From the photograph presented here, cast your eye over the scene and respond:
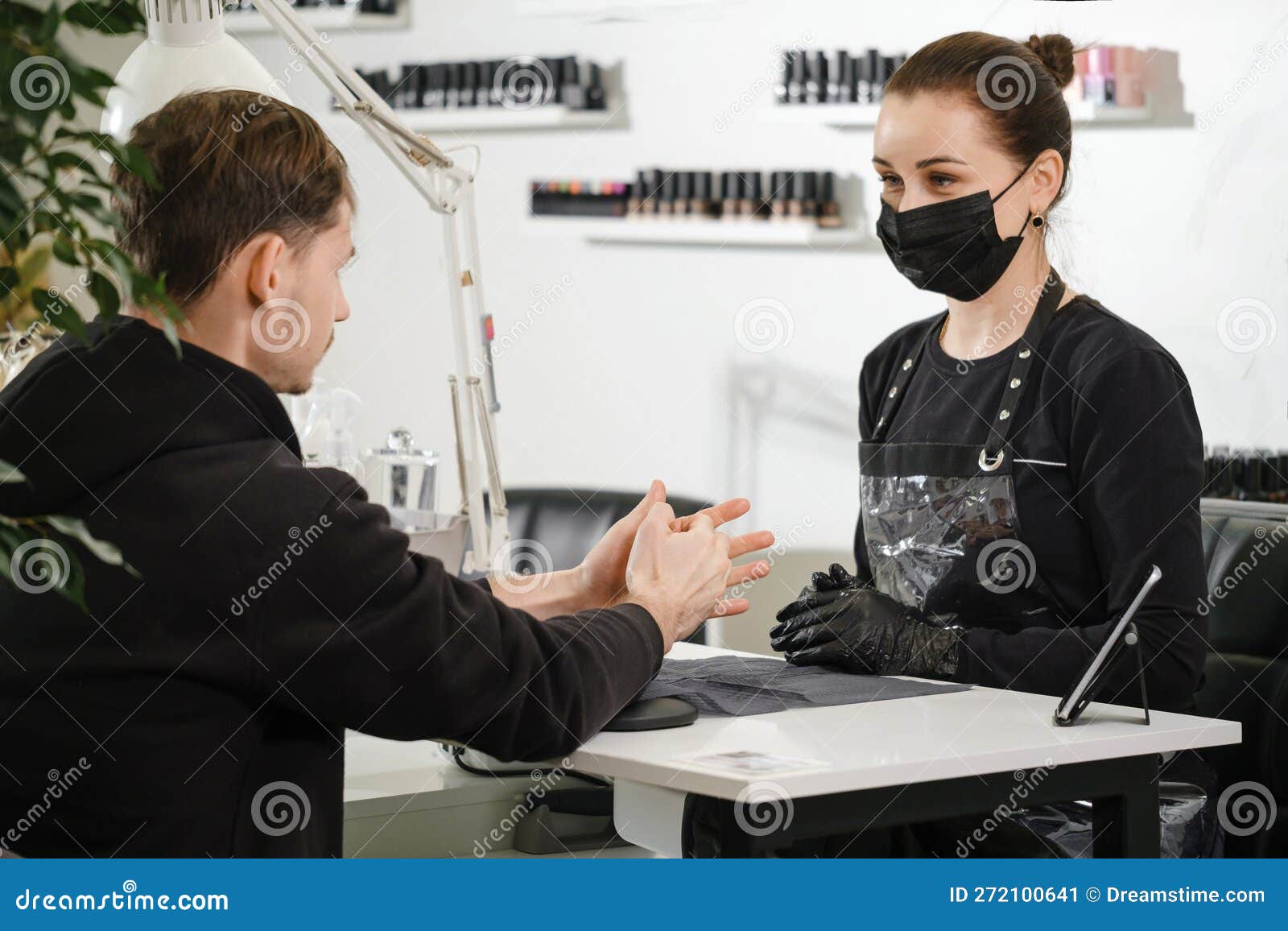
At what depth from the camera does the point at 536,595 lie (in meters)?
1.73

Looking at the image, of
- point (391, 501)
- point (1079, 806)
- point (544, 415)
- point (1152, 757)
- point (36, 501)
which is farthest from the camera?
point (544, 415)

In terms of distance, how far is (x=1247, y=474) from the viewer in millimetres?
2801

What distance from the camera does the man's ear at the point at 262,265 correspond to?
1.24m

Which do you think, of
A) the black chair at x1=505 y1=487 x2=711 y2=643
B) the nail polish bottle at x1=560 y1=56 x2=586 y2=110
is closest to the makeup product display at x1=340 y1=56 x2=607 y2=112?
the nail polish bottle at x1=560 y1=56 x2=586 y2=110

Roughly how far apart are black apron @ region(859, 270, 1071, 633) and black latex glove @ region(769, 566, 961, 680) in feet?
0.24

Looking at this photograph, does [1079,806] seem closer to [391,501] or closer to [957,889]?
[957,889]

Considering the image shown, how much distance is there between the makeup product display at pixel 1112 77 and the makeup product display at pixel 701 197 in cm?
68

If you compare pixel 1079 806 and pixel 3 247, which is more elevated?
pixel 3 247

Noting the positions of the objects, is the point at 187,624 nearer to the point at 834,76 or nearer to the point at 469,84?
the point at 834,76

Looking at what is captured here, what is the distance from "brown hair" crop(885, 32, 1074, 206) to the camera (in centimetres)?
192

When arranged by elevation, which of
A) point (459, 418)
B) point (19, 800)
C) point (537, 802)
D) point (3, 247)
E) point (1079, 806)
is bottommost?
point (537, 802)

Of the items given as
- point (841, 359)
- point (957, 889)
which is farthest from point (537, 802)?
point (841, 359)

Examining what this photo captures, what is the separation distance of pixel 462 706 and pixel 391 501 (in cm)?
136

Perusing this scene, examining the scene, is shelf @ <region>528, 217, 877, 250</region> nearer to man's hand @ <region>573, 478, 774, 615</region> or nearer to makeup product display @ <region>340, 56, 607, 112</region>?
makeup product display @ <region>340, 56, 607, 112</region>
